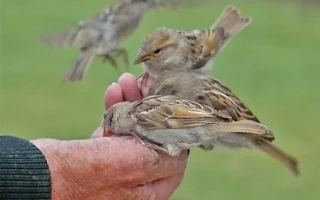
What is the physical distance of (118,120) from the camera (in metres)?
3.57

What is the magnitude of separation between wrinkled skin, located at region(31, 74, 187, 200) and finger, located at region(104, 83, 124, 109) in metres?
0.49

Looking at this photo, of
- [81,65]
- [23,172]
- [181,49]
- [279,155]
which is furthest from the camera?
[81,65]

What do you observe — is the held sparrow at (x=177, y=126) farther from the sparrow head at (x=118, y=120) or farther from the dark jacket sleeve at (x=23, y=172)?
the dark jacket sleeve at (x=23, y=172)

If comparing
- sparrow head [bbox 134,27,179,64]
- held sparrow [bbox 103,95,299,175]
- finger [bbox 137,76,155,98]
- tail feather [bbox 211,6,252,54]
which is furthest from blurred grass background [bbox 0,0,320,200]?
held sparrow [bbox 103,95,299,175]

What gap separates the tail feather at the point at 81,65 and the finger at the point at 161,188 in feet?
7.86

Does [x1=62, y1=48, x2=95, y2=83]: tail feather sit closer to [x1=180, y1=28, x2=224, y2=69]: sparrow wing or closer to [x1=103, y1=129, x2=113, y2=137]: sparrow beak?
[x1=180, y1=28, x2=224, y2=69]: sparrow wing

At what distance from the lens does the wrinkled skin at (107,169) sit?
10.7 ft

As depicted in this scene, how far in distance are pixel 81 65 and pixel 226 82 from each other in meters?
4.90

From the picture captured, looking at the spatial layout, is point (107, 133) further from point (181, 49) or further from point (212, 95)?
point (181, 49)

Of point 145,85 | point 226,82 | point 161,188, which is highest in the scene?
point 145,85

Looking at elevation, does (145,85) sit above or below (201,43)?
below

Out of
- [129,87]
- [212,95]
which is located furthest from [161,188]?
[129,87]

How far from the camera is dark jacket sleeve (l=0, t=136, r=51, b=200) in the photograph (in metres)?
3.11

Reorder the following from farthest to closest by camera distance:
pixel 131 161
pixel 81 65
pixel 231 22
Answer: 1. pixel 81 65
2. pixel 231 22
3. pixel 131 161
